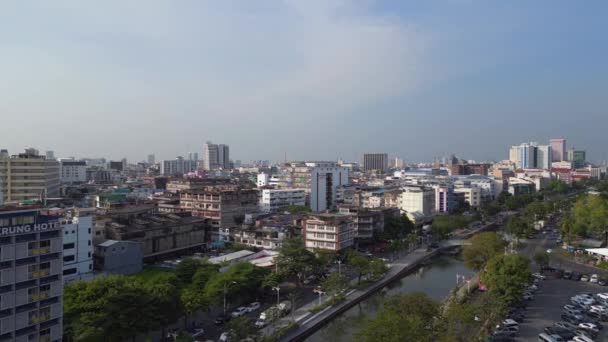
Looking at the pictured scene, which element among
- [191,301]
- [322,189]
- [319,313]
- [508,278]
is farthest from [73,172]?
[508,278]

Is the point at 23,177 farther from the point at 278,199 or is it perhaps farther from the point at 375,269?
the point at 375,269

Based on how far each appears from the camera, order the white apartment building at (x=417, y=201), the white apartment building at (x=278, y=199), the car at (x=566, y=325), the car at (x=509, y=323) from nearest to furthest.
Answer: the car at (x=566, y=325) < the car at (x=509, y=323) < the white apartment building at (x=417, y=201) < the white apartment building at (x=278, y=199)

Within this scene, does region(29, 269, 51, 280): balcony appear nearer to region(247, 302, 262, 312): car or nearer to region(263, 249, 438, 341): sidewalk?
region(263, 249, 438, 341): sidewalk

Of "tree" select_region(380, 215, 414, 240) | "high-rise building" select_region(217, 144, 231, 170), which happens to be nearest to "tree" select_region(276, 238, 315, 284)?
"tree" select_region(380, 215, 414, 240)

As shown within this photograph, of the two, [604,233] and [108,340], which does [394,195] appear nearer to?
[604,233]

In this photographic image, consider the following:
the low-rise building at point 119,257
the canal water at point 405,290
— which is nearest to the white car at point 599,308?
the canal water at point 405,290

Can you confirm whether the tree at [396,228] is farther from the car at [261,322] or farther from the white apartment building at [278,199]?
the car at [261,322]

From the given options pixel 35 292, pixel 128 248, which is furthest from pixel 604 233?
pixel 35 292
